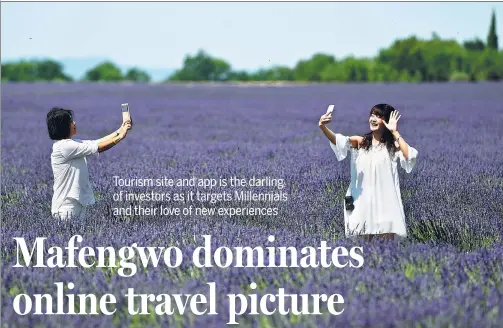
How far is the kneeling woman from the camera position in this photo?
382cm

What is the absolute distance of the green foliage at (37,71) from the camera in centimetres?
6400

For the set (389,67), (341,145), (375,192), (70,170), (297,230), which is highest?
(389,67)

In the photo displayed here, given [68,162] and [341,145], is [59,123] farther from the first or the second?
[341,145]

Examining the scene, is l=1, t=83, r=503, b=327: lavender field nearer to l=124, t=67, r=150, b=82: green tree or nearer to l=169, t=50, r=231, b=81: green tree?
l=169, t=50, r=231, b=81: green tree

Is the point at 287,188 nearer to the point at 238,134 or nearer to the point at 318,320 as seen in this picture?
the point at 318,320

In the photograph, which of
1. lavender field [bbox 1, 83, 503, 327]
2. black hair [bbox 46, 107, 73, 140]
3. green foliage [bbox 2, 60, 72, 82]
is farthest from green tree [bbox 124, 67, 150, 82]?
black hair [bbox 46, 107, 73, 140]

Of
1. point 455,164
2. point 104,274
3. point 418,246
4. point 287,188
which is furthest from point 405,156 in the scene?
point 455,164

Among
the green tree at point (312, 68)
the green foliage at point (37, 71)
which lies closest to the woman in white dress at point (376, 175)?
the green tree at point (312, 68)

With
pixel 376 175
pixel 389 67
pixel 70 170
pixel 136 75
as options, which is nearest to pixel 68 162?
pixel 70 170

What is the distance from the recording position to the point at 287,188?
465cm

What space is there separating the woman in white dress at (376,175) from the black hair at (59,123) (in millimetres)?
1627

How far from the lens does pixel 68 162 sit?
390cm

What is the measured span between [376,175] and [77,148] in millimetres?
1833

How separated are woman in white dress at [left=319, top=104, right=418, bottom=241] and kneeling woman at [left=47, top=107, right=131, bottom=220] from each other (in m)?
1.48
